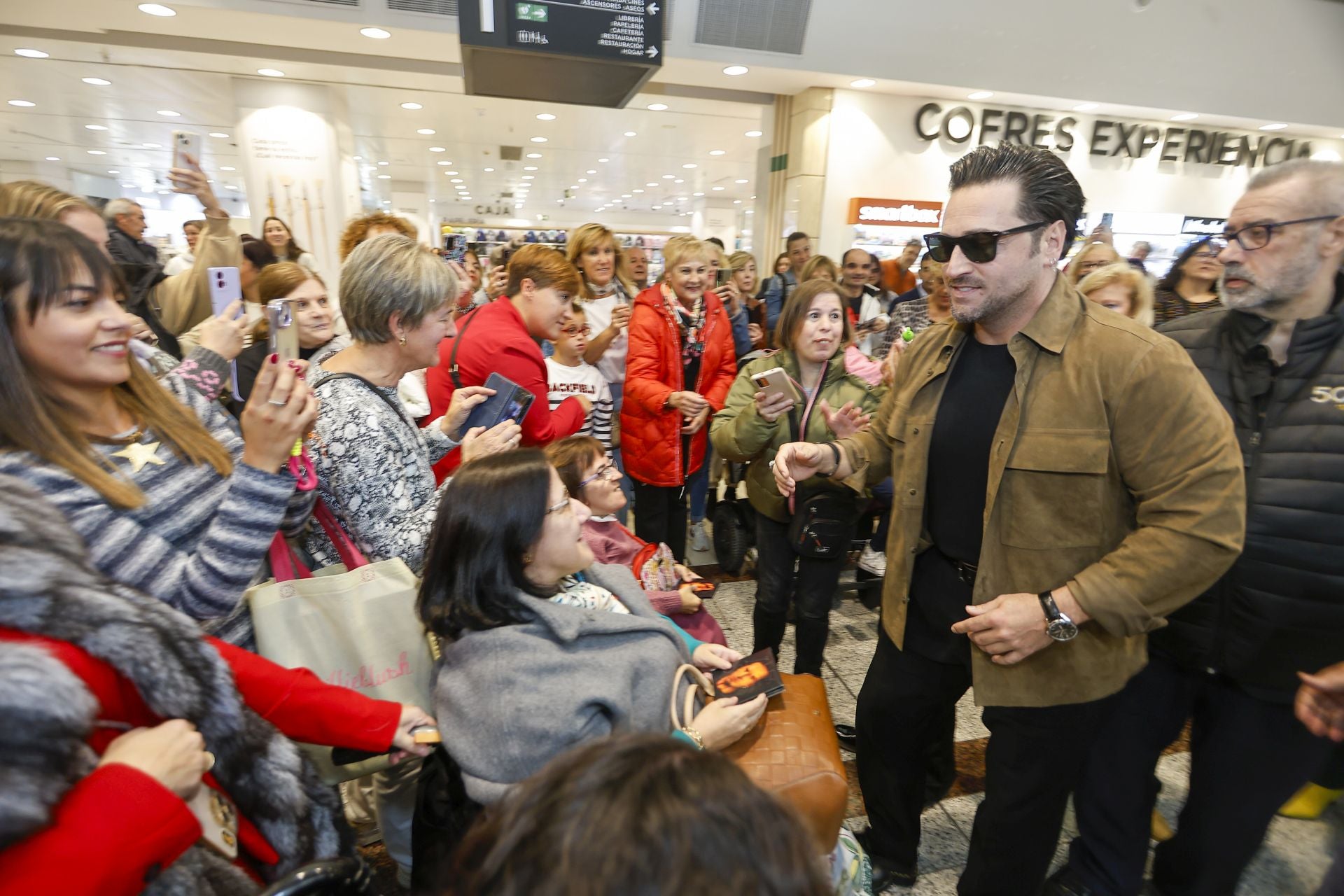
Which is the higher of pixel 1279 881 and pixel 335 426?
pixel 335 426

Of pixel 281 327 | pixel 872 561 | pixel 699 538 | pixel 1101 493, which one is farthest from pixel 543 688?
pixel 699 538

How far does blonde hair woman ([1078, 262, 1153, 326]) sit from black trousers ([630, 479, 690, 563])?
206 cm

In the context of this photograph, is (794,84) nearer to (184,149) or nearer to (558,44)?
(558,44)

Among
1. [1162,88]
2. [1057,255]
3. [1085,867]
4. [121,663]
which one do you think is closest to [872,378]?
[1057,255]

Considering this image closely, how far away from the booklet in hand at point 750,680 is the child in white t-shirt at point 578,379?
1.87 meters

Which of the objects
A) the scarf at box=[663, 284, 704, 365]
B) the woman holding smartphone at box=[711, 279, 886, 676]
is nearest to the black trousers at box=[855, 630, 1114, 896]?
the woman holding smartphone at box=[711, 279, 886, 676]

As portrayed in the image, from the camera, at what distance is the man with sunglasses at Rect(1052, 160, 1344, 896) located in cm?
144

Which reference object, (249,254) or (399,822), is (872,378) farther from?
(249,254)

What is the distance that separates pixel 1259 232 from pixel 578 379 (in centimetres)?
259

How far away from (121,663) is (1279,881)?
3.07 metres

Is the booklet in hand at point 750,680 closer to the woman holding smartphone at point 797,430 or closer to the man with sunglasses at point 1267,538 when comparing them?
the woman holding smartphone at point 797,430

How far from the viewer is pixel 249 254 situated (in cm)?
350

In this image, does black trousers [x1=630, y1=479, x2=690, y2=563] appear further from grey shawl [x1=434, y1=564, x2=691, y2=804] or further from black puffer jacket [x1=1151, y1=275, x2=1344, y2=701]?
black puffer jacket [x1=1151, y1=275, x2=1344, y2=701]

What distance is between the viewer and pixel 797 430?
2.48 m
